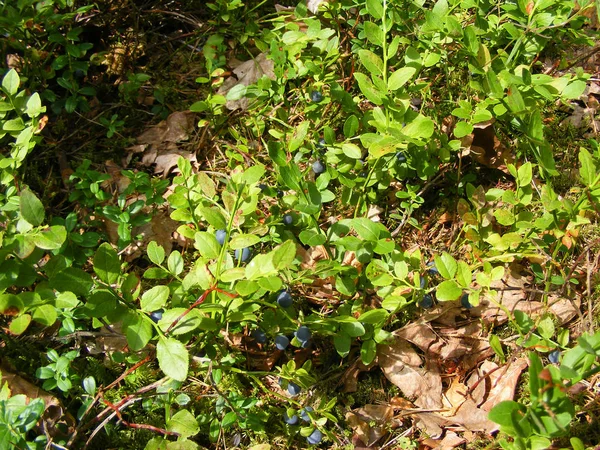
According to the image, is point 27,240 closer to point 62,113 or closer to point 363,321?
point 363,321

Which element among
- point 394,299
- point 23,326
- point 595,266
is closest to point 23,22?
point 23,326

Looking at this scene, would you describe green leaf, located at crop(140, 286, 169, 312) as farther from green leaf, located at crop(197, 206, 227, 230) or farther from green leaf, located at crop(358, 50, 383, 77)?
green leaf, located at crop(358, 50, 383, 77)

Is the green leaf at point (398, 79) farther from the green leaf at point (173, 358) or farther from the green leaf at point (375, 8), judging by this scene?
the green leaf at point (173, 358)

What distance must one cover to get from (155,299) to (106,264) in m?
0.15

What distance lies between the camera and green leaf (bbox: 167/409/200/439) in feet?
5.05

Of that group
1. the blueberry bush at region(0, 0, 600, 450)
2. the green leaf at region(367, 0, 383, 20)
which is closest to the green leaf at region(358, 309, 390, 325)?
the blueberry bush at region(0, 0, 600, 450)

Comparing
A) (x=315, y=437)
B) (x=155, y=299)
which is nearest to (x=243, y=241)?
(x=155, y=299)

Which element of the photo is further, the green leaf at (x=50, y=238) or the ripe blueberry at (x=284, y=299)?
the ripe blueberry at (x=284, y=299)

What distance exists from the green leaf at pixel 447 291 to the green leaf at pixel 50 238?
102 cm

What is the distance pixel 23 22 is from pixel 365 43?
1.50 m

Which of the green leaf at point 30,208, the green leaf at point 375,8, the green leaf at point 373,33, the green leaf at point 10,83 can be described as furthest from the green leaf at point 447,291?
the green leaf at point 10,83

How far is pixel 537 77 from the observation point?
1860mm

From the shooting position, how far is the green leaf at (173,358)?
4.07 feet

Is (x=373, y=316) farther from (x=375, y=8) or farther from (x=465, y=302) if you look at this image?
(x=375, y=8)
